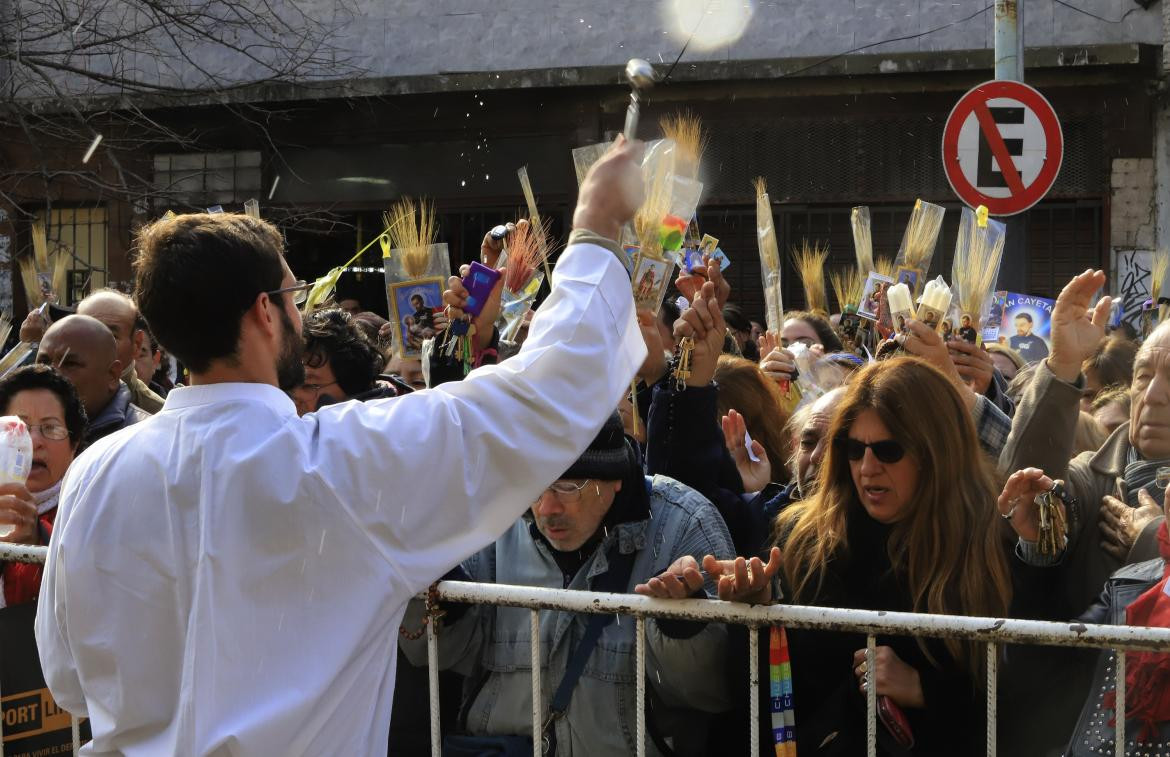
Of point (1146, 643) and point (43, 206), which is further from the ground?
point (43, 206)

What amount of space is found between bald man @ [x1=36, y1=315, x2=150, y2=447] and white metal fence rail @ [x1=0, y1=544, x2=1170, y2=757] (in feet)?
8.05

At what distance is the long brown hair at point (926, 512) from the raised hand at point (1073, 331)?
0.49 metres

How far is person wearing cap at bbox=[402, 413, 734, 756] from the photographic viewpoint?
10.9 ft

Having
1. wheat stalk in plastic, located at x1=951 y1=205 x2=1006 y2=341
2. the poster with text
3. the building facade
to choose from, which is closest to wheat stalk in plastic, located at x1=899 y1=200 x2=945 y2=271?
wheat stalk in plastic, located at x1=951 y1=205 x2=1006 y2=341

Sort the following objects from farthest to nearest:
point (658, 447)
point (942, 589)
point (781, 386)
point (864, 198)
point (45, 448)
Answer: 1. point (864, 198)
2. point (781, 386)
3. point (45, 448)
4. point (658, 447)
5. point (942, 589)

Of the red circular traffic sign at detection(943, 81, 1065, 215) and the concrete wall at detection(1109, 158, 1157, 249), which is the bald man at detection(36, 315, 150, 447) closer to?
the red circular traffic sign at detection(943, 81, 1065, 215)

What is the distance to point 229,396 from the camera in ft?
7.57

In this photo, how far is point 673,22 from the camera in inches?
536

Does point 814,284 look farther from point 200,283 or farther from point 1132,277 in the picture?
point 200,283

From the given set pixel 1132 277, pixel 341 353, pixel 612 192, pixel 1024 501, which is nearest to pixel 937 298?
pixel 1024 501

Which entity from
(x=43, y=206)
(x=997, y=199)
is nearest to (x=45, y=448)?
(x=997, y=199)

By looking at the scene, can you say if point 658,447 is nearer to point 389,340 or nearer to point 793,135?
point 389,340

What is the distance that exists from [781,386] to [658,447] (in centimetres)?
201

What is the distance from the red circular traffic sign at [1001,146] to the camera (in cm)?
716
